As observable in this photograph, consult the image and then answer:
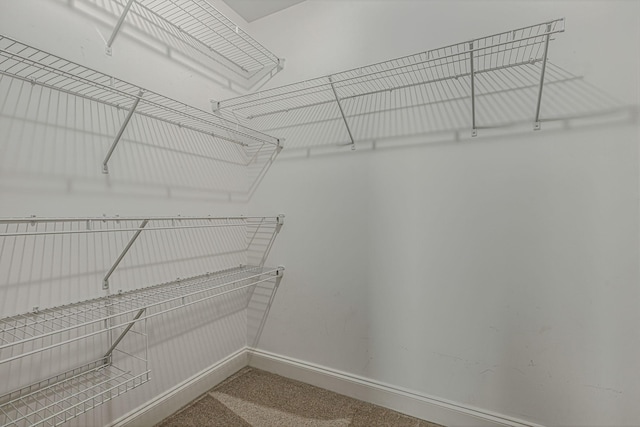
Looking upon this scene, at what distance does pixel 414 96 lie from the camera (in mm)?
1565

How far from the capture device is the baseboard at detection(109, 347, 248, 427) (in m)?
1.39

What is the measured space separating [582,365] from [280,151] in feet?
6.07

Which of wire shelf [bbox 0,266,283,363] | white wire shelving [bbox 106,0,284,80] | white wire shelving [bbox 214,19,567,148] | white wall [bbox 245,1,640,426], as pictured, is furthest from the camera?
white wire shelving [bbox 106,0,284,80]

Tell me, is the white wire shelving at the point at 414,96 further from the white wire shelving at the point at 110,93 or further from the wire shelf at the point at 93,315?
the wire shelf at the point at 93,315

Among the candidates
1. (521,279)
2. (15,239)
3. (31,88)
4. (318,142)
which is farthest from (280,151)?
(521,279)

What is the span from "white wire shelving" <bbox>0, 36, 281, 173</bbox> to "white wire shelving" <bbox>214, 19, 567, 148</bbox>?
17 centimetres

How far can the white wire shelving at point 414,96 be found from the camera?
132 cm

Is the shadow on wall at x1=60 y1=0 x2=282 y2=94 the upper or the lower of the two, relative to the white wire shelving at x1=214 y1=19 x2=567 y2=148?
upper

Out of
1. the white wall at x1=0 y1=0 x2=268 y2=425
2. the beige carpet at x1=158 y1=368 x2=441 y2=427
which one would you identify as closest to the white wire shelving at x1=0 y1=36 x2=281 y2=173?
the white wall at x1=0 y1=0 x2=268 y2=425

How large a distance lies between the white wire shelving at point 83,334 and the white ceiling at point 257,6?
4.78 ft

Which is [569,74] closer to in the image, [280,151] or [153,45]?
[280,151]

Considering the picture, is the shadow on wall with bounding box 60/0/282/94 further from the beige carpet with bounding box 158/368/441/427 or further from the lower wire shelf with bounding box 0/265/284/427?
the beige carpet with bounding box 158/368/441/427

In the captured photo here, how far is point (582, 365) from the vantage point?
1.23 meters

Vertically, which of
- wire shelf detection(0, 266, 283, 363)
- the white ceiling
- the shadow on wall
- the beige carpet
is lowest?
the beige carpet
